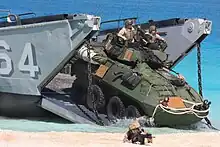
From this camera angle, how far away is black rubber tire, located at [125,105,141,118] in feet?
46.6

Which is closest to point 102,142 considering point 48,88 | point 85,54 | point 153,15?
point 85,54

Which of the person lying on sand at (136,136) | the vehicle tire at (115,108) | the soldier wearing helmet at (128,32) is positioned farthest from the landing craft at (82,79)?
the person lying on sand at (136,136)

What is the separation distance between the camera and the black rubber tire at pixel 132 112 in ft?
46.6

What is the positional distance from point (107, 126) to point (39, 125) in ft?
4.51

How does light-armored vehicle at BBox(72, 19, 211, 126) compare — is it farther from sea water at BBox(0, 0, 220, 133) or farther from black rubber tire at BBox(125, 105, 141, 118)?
sea water at BBox(0, 0, 220, 133)

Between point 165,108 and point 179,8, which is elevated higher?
point 165,108

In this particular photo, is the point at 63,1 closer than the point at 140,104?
No

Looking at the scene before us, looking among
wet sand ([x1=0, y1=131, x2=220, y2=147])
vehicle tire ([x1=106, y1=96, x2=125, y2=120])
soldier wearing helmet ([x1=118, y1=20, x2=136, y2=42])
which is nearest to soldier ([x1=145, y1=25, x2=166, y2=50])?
soldier wearing helmet ([x1=118, y1=20, x2=136, y2=42])

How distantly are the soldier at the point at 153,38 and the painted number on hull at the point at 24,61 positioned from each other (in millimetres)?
2752

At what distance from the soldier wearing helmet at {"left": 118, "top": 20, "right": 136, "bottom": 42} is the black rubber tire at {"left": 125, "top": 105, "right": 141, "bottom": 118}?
1.79 metres

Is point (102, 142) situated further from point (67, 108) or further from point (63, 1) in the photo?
point (63, 1)

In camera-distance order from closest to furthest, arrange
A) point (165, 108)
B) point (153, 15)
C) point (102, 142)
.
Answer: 1. point (102, 142)
2. point (165, 108)
3. point (153, 15)

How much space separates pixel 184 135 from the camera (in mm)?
12836

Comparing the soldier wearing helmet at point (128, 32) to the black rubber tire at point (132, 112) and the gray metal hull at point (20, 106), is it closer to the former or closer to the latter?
the black rubber tire at point (132, 112)
